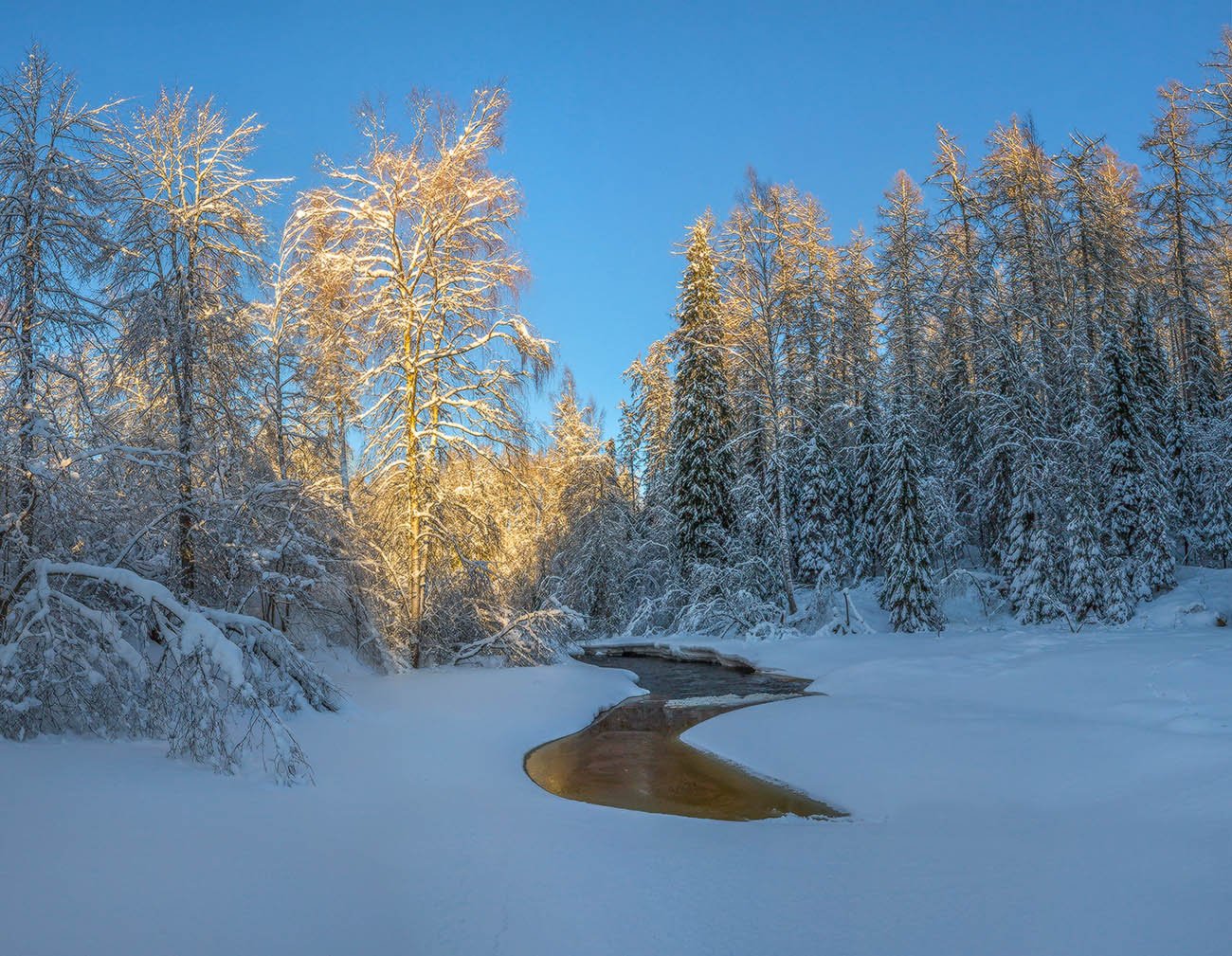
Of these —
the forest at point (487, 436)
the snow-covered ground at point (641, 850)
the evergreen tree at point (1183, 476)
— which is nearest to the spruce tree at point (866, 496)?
the forest at point (487, 436)

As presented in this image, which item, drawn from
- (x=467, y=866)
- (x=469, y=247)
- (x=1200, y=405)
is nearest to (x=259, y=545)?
(x=467, y=866)

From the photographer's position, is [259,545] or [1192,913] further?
[259,545]

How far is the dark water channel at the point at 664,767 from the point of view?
6.89m

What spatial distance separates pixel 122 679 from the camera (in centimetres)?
578

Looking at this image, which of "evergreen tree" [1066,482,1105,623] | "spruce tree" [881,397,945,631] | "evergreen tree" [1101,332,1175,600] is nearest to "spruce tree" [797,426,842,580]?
"spruce tree" [881,397,945,631]

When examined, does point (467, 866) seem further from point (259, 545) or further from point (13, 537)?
point (259, 545)

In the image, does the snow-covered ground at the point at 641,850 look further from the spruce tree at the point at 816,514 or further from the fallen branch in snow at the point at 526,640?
the spruce tree at the point at 816,514

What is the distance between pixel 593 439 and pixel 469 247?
62.0 ft

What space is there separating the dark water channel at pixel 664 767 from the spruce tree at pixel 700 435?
33.2 ft

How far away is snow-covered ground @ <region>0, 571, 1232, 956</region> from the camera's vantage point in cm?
326

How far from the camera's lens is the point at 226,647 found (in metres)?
5.40

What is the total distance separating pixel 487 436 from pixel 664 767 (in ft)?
23.6

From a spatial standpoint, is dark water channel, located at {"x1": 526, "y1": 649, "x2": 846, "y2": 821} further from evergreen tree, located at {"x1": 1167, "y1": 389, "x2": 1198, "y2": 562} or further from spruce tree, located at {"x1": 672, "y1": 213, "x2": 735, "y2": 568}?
evergreen tree, located at {"x1": 1167, "y1": 389, "x2": 1198, "y2": 562}

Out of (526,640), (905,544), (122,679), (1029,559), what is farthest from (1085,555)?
(122,679)
